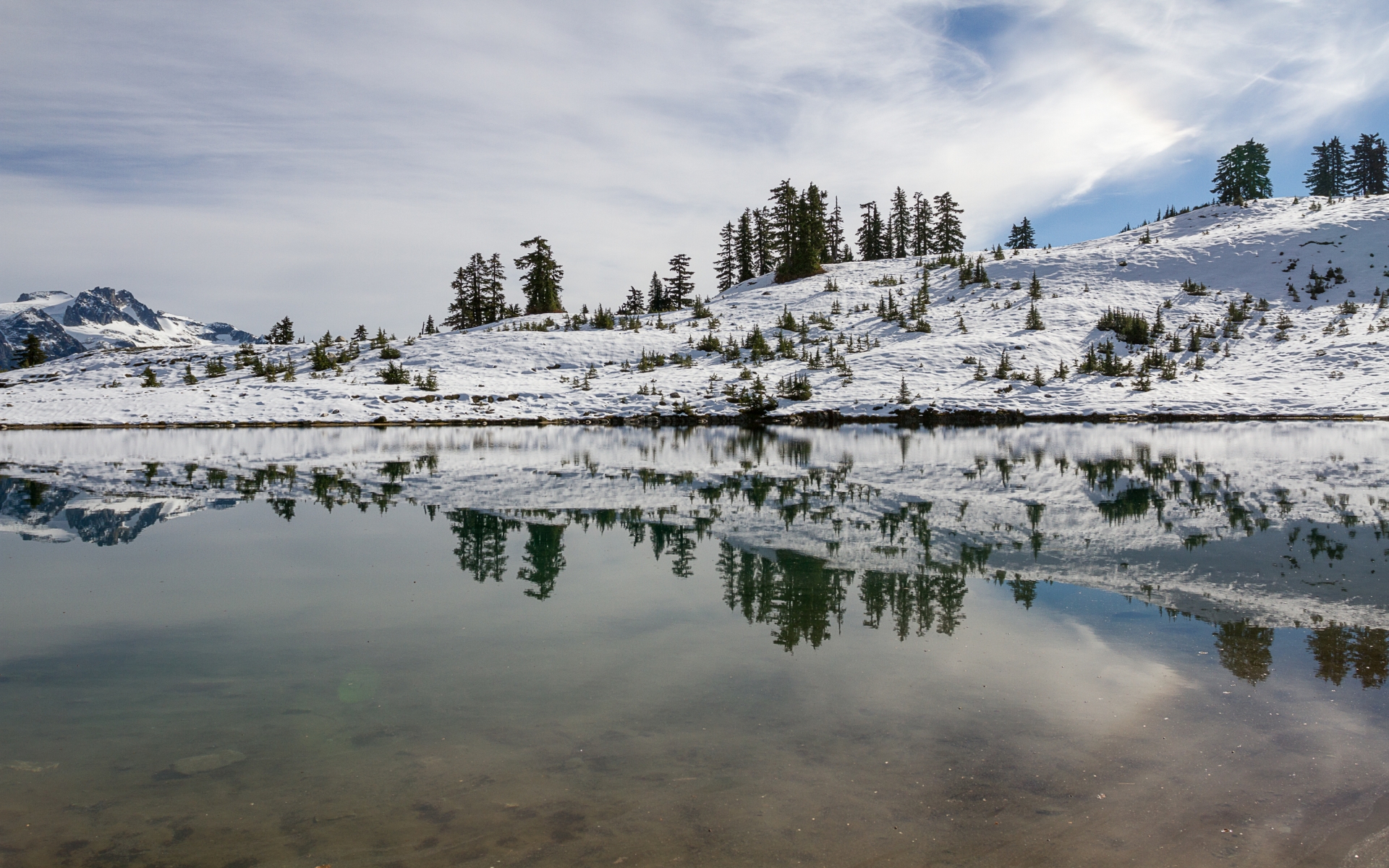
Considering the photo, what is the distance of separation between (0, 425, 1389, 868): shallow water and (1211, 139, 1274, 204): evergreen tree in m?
66.3

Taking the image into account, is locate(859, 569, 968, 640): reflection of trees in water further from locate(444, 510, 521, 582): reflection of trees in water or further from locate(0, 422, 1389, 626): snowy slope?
locate(444, 510, 521, 582): reflection of trees in water

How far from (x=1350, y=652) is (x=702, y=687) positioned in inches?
184

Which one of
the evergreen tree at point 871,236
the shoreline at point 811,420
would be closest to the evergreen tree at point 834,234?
the evergreen tree at point 871,236

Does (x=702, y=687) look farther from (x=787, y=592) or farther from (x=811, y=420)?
(x=811, y=420)

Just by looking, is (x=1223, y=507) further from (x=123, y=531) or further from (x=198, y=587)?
(x=123, y=531)

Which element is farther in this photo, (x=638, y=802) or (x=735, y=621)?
(x=735, y=621)

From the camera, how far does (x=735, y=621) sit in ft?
20.6

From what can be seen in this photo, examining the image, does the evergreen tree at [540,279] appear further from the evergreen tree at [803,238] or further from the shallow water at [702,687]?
the shallow water at [702,687]

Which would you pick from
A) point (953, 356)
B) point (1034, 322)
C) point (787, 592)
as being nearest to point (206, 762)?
point (787, 592)

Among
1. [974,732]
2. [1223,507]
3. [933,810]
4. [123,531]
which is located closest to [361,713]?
[933,810]

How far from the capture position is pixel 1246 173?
62.4 metres

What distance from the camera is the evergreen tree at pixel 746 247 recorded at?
2781 inches

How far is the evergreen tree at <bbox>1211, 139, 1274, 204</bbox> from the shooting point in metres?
61.7

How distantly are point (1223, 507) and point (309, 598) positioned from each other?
12.3 metres
